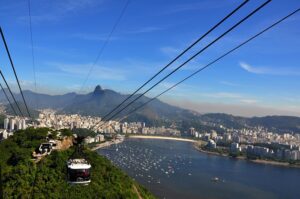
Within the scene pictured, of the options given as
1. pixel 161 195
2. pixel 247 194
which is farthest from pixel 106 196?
pixel 247 194

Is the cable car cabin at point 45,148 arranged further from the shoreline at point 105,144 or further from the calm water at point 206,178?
the shoreline at point 105,144

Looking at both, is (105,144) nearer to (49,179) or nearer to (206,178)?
(206,178)

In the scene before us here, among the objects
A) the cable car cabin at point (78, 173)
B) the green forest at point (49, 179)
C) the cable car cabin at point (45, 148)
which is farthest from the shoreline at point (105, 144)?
the cable car cabin at point (78, 173)

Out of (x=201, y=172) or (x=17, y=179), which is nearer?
(x=17, y=179)

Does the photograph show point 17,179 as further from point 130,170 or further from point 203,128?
point 203,128

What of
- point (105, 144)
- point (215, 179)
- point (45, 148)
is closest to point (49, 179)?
point (45, 148)

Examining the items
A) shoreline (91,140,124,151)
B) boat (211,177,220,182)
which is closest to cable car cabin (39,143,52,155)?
boat (211,177,220,182)

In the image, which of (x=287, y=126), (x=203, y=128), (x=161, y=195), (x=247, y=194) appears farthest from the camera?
(x=287, y=126)

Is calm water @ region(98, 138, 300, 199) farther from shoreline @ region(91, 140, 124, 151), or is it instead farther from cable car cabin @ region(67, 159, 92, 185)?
cable car cabin @ region(67, 159, 92, 185)
